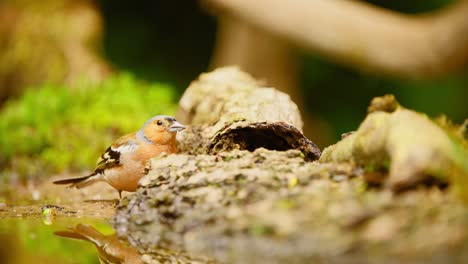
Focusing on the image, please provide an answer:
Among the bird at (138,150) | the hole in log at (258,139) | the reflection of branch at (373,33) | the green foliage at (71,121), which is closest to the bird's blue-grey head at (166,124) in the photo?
the bird at (138,150)

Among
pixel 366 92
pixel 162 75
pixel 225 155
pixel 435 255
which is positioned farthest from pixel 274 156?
pixel 162 75

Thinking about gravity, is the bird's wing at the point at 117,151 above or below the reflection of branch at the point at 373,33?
below

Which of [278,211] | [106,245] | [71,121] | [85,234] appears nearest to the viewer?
[278,211]

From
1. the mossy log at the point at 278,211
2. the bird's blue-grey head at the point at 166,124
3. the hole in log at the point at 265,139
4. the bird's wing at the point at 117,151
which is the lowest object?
the mossy log at the point at 278,211

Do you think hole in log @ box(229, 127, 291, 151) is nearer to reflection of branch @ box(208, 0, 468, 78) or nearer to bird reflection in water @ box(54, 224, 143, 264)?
bird reflection in water @ box(54, 224, 143, 264)

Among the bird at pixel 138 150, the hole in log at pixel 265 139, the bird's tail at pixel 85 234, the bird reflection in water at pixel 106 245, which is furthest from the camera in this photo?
the bird at pixel 138 150

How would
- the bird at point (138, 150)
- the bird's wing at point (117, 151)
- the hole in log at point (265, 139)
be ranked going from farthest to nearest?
the bird's wing at point (117, 151), the bird at point (138, 150), the hole in log at point (265, 139)

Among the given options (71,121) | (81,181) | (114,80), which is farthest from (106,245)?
(114,80)

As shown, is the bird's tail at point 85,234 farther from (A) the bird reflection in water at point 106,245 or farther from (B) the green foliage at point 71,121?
(B) the green foliage at point 71,121

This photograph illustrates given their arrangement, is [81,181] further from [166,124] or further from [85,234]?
[85,234]
